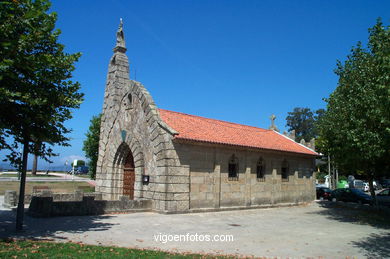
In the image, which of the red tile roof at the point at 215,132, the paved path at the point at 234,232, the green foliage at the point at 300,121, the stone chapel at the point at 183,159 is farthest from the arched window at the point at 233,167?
the green foliage at the point at 300,121

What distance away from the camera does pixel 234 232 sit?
512 inches

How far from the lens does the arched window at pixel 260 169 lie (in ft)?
74.0

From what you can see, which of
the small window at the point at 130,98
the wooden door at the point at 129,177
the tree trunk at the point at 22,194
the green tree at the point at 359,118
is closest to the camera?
the tree trunk at the point at 22,194

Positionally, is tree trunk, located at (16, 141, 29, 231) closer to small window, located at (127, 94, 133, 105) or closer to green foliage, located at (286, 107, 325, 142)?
small window, located at (127, 94, 133, 105)

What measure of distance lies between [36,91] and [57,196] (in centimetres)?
1094

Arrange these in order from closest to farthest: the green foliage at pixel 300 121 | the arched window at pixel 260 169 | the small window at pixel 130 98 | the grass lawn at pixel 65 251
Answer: the grass lawn at pixel 65 251 < the small window at pixel 130 98 < the arched window at pixel 260 169 < the green foliage at pixel 300 121

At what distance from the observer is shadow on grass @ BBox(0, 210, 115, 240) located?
10941 millimetres

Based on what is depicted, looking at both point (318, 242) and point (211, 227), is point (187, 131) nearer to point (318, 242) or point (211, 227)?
point (211, 227)

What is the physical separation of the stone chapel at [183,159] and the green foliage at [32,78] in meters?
6.47

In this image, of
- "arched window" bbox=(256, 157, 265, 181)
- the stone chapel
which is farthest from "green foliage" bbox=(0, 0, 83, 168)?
"arched window" bbox=(256, 157, 265, 181)

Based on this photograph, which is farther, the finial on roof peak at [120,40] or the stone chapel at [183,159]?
the finial on roof peak at [120,40]

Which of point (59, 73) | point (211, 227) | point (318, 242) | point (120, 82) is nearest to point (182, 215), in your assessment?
point (211, 227)

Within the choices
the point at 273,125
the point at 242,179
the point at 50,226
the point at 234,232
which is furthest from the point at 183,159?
the point at 273,125

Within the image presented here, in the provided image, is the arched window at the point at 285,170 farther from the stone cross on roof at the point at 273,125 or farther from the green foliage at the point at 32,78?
the green foliage at the point at 32,78
